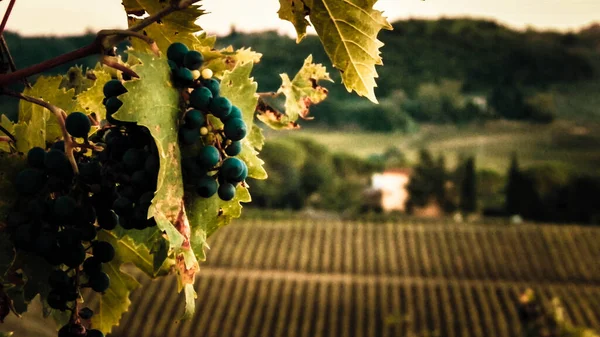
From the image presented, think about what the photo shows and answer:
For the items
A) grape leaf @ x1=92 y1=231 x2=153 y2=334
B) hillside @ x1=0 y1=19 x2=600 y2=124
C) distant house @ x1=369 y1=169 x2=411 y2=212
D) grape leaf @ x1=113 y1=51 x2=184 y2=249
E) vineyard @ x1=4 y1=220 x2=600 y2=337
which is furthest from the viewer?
hillside @ x1=0 y1=19 x2=600 y2=124

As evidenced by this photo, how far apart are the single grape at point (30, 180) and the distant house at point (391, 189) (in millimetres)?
51758

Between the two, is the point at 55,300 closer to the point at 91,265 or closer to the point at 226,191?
the point at 91,265

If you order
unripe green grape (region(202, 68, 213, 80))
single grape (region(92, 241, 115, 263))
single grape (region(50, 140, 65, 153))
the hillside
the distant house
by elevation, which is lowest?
the distant house

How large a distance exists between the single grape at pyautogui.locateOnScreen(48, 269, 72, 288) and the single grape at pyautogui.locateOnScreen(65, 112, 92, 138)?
188 millimetres

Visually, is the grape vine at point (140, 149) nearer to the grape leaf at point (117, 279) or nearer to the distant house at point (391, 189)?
the grape leaf at point (117, 279)

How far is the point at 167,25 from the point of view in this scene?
0.86 m

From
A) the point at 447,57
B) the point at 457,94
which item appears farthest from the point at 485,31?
the point at 457,94

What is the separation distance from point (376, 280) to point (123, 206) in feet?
102

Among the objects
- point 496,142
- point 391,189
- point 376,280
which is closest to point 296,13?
point 376,280

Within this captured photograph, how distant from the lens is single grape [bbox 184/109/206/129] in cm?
72

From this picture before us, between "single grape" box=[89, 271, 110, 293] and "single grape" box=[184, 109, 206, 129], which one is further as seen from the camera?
"single grape" box=[89, 271, 110, 293]

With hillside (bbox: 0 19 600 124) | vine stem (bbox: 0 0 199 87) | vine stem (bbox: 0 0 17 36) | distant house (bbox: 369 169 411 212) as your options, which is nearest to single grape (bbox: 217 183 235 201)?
vine stem (bbox: 0 0 199 87)

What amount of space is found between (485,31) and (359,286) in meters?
48.7

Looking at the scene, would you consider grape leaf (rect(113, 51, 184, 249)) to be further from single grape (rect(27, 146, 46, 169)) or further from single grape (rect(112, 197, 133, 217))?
single grape (rect(27, 146, 46, 169))
